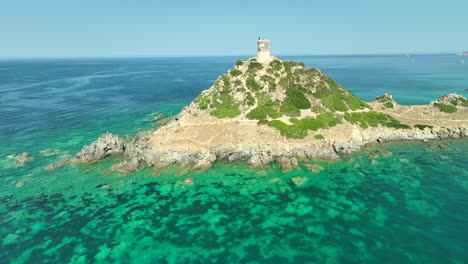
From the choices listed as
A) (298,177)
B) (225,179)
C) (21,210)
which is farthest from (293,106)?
(21,210)

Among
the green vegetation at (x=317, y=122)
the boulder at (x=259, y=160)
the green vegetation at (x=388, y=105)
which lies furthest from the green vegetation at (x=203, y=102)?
the green vegetation at (x=388, y=105)

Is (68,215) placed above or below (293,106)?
below

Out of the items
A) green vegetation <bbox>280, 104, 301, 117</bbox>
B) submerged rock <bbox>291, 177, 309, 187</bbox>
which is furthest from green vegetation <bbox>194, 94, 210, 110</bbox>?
submerged rock <bbox>291, 177, 309, 187</bbox>

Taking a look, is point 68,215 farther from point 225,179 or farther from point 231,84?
point 231,84

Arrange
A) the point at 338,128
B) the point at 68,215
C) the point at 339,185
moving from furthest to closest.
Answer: the point at 338,128, the point at 339,185, the point at 68,215

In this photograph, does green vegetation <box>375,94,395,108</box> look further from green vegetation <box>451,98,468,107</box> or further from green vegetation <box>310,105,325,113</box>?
green vegetation <box>310,105,325,113</box>

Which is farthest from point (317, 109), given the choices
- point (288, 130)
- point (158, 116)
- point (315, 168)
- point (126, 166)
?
point (158, 116)

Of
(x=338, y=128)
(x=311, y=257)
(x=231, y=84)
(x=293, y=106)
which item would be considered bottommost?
(x=311, y=257)

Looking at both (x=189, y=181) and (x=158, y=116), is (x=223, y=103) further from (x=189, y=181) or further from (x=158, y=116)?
Result: (x=158, y=116)
